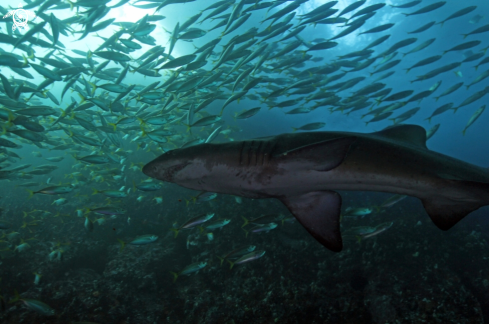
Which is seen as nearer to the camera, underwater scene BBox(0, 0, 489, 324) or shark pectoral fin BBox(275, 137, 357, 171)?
shark pectoral fin BBox(275, 137, 357, 171)

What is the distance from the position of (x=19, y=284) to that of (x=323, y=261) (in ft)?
28.3

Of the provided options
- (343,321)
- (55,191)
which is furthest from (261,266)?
(55,191)

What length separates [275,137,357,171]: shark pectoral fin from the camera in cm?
174

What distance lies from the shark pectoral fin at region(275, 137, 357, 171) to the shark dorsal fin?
1.13 metres

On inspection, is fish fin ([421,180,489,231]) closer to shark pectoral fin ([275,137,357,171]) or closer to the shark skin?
the shark skin

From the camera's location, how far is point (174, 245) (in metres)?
8.32

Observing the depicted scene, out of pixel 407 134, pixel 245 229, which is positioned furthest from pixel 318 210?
pixel 245 229

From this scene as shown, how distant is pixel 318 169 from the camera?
191 centimetres

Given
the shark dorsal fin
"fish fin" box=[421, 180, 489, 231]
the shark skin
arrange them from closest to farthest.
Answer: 1. the shark skin
2. "fish fin" box=[421, 180, 489, 231]
3. the shark dorsal fin

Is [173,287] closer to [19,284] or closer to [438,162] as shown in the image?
[19,284]
